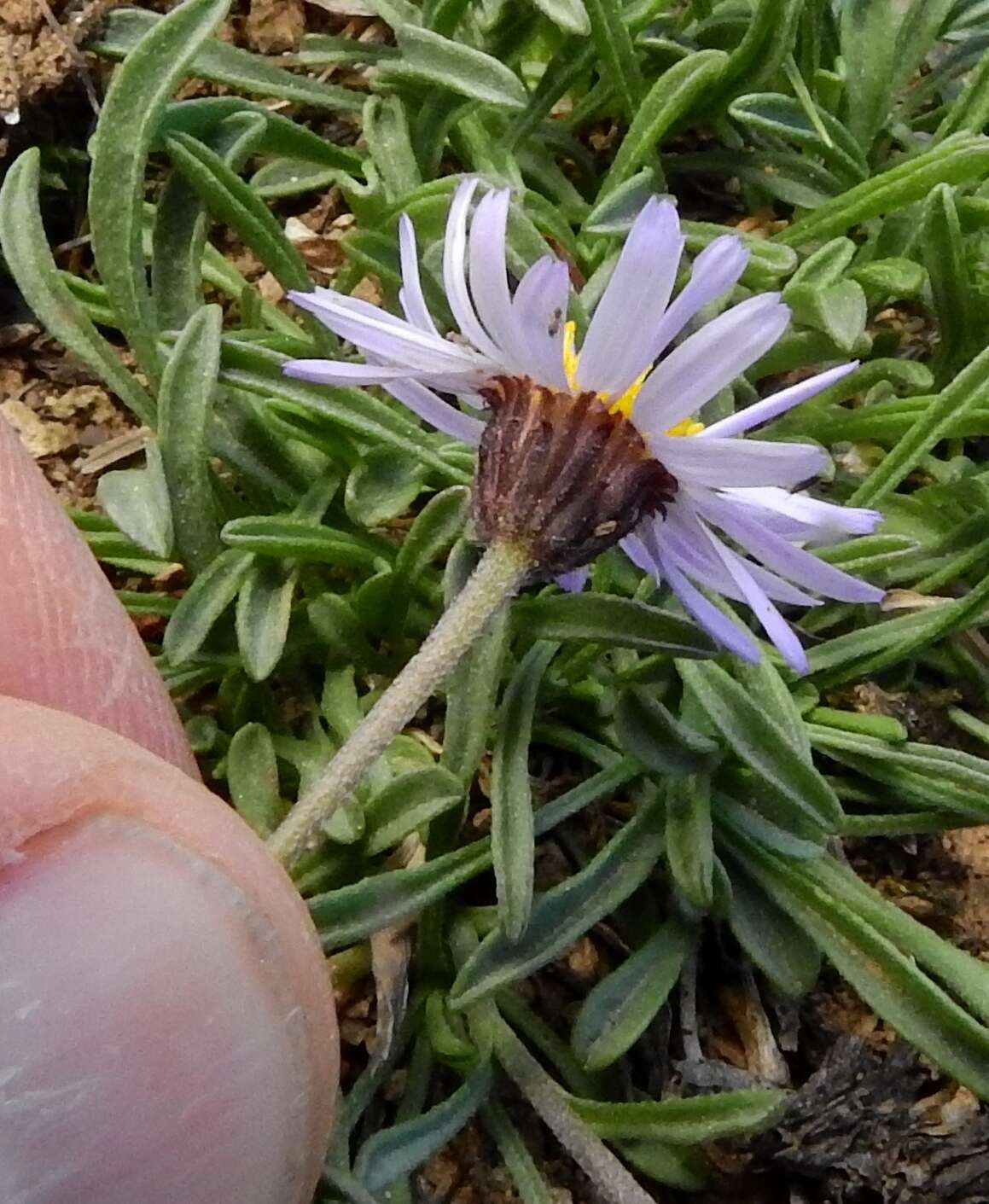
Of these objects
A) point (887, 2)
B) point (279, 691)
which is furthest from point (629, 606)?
point (887, 2)

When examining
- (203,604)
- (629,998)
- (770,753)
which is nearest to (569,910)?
(629,998)

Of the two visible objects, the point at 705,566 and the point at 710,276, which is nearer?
the point at 710,276

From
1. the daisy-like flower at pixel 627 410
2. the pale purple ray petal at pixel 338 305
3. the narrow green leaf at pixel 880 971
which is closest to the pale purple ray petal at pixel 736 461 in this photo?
the daisy-like flower at pixel 627 410

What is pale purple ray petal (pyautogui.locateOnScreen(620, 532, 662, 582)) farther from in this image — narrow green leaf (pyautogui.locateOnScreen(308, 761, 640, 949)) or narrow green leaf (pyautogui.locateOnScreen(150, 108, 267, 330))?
narrow green leaf (pyautogui.locateOnScreen(150, 108, 267, 330))

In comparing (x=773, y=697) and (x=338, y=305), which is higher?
(x=338, y=305)

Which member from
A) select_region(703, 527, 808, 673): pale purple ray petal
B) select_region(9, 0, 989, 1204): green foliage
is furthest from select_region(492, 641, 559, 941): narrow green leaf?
select_region(703, 527, 808, 673): pale purple ray petal

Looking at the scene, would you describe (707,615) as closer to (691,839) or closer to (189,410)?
(691,839)
